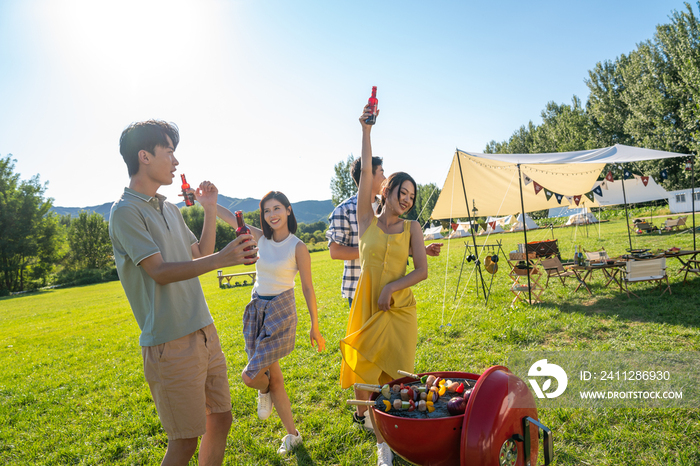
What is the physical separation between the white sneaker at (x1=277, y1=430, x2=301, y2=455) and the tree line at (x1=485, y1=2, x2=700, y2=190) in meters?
22.6

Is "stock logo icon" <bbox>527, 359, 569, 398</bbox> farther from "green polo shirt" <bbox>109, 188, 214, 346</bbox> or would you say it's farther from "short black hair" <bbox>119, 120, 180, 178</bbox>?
"short black hair" <bbox>119, 120, 180, 178</bbox>

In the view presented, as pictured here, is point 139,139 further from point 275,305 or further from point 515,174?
point 515,174

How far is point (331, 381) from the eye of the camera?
470cm

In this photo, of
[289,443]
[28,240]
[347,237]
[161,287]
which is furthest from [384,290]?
[28,240]

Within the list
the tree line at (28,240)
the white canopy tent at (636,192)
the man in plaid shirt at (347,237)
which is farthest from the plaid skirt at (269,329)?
the tree line at (28,240)

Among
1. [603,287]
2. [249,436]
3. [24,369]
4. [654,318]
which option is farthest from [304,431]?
[603,287]

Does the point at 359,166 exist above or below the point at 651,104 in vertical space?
below

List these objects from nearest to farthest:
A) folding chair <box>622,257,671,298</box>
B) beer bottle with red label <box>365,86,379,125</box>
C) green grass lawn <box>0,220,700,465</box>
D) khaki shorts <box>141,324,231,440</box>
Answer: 1. khaki shorts <box>141,324,231,440</box>
2. beer bottle with red label <box>365,86,379,125</box>
3. green grass lawn <box>0,220,700,465</box>
4. folding chair <box>622,257,671,298</box>

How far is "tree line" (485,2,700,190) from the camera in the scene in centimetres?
2533

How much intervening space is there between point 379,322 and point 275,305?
1.02 m

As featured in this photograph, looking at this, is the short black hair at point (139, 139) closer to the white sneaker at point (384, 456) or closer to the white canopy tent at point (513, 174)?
the white sneaker at point (384, 456)

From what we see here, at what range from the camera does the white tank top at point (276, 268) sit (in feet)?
10.2

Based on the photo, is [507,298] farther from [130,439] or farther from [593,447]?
[130,439]

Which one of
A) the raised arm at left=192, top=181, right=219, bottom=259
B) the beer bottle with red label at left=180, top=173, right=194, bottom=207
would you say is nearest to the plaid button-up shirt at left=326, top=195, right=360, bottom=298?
the raised arm at left=192, top=181, right=219, bottom=259
